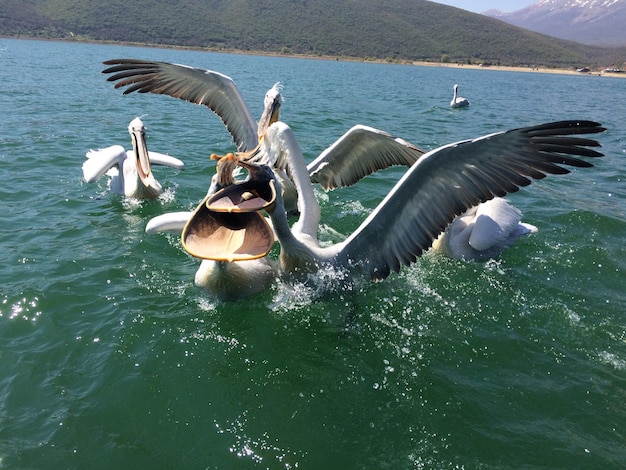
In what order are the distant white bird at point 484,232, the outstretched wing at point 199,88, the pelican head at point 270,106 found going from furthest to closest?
the outstretched wing at point 199,88 → the pelican head at point 270,106 → the distant white bird at point 484,232

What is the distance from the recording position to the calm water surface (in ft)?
10.9

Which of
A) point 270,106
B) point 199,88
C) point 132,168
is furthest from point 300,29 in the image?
point 270,106

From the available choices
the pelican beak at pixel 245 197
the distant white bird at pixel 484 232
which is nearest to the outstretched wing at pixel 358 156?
the distant white bird at pixel 484 232

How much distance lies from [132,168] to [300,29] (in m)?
128

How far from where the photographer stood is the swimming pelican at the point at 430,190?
12.3ft

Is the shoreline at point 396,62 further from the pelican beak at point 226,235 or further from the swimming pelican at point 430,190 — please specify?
the pelican beak at point 226,235

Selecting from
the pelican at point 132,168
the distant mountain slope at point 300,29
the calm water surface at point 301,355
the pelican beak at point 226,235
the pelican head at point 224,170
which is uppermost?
the distant mountain slope at point 300,29

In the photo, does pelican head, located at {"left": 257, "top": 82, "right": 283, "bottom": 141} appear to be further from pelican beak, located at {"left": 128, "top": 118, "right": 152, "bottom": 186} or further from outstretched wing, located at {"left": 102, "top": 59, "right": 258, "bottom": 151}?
pelican beak, located at {"left": 128, "top": 118, "right": 152, "bottom": 186}

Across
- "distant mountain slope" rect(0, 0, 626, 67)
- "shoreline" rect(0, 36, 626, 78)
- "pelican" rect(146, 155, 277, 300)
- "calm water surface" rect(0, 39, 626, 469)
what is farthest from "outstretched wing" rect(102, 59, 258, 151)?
"distant mountain slope" rect(0, 0, 626, 67)

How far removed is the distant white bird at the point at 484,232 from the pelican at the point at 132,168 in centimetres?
491

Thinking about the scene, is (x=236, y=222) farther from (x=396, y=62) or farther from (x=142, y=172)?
(x=396, y=62)

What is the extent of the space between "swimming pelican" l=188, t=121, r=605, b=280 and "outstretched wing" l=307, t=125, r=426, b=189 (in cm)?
168

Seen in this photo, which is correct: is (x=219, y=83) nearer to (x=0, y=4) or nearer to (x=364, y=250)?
(x=364, y=250)

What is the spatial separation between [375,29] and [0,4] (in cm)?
9336
